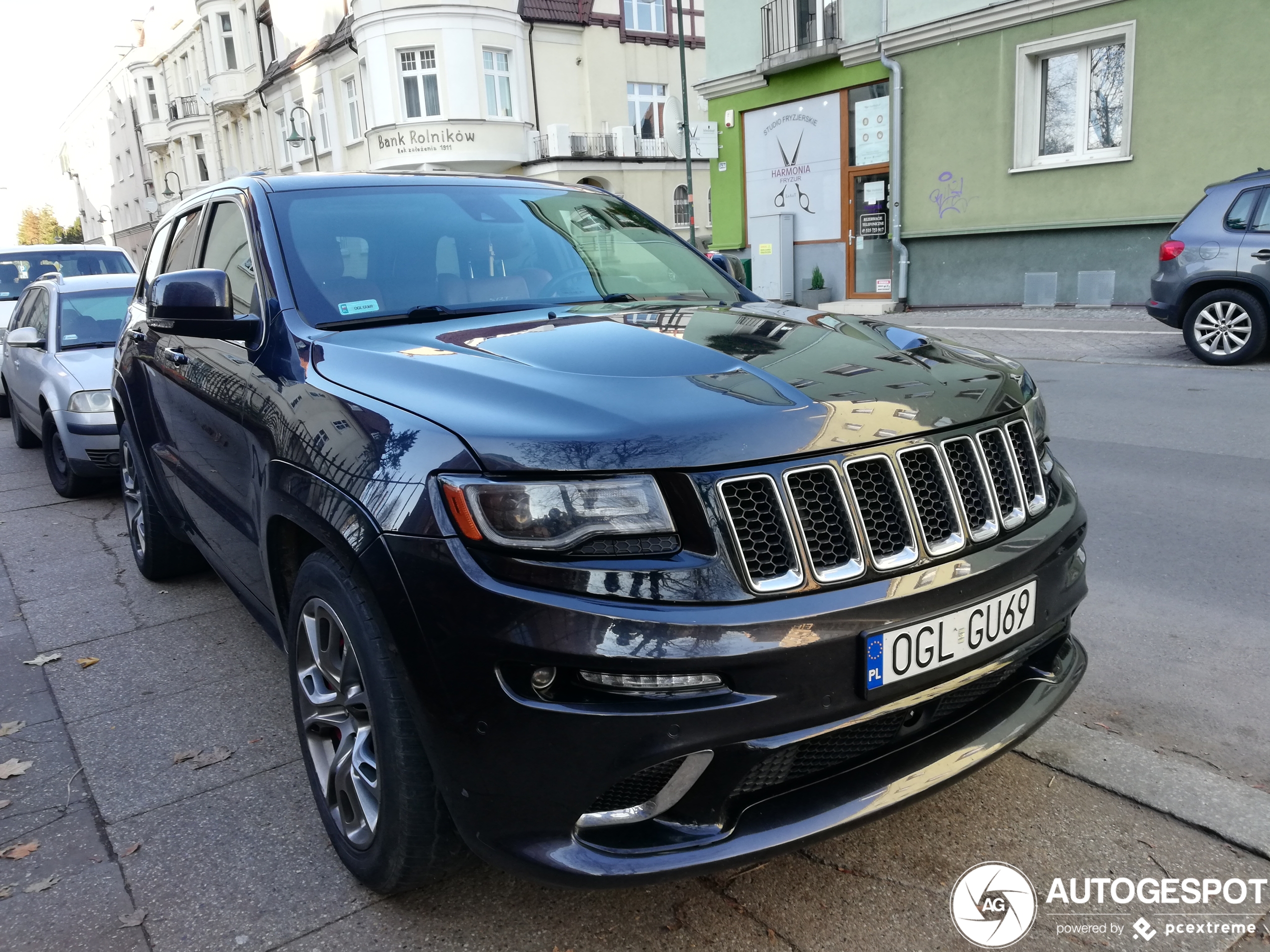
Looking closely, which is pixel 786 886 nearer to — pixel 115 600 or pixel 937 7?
pixel 115 600

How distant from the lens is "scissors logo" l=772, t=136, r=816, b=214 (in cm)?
2011

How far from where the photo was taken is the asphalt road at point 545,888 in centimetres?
229

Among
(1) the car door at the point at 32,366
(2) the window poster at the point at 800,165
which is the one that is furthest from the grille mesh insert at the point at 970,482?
(2) the window poster at the point at 800,165

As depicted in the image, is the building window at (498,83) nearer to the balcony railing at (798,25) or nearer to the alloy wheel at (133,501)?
the balcony railing at (798,25)

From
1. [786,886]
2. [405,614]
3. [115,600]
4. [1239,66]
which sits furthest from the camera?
[1239,66]

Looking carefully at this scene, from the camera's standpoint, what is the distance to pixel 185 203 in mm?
4336

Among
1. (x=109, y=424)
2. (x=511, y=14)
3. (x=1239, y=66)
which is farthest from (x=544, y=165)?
(x=109, y=424)

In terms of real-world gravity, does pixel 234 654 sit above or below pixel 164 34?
below

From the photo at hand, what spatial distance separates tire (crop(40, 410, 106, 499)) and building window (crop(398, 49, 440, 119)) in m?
26.5

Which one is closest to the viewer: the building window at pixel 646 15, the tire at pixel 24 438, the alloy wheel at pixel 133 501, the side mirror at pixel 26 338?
the alloy wheel at pixel 133 501

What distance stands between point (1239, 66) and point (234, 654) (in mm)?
14903

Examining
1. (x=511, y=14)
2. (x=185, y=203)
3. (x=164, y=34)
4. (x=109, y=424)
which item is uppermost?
(x=164, y=34)

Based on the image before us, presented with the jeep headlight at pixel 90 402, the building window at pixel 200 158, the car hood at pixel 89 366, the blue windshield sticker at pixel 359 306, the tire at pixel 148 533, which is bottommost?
the tire at pixel 148 533
